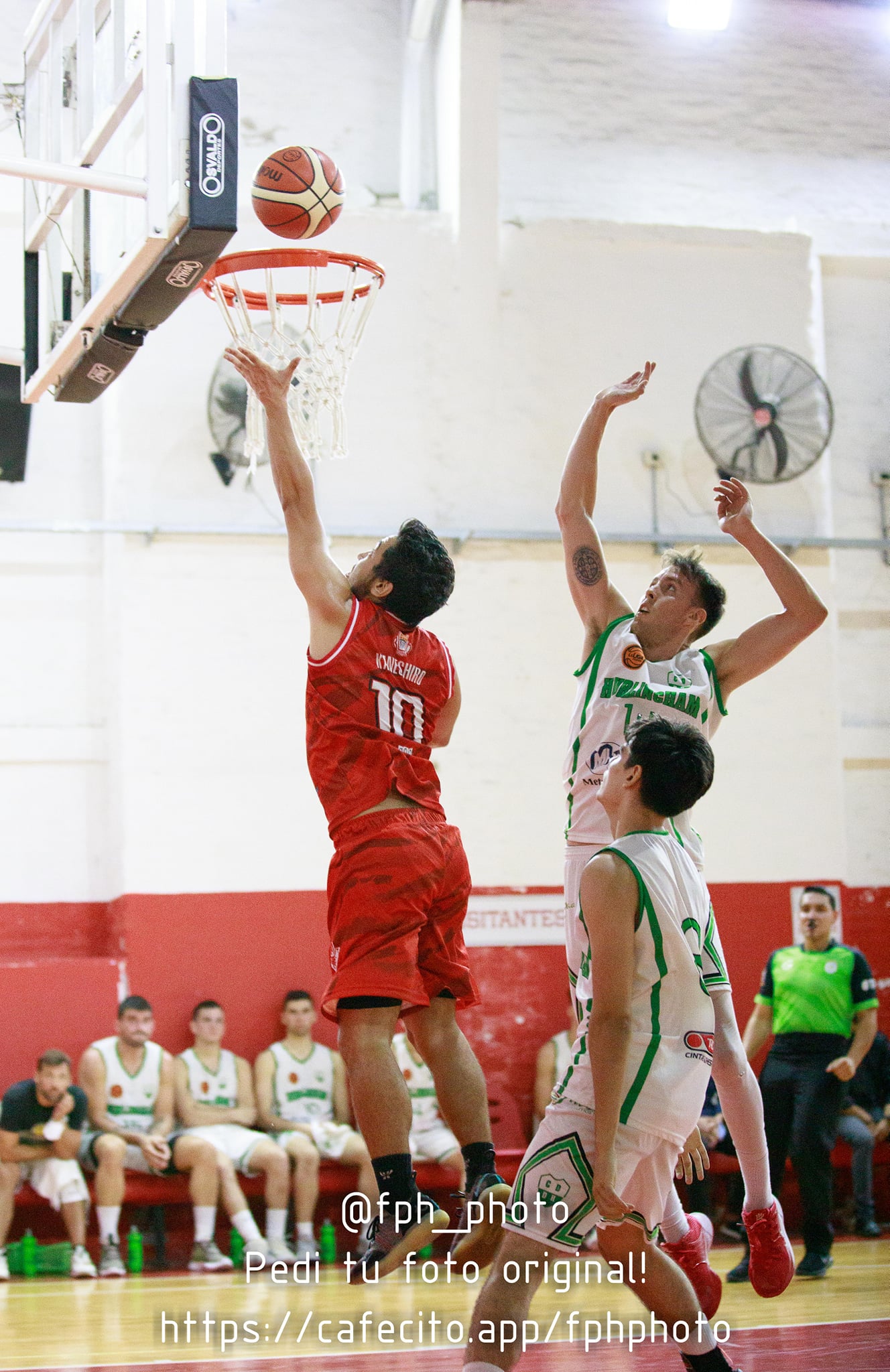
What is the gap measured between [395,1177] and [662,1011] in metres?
0.95

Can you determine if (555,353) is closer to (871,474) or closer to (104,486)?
(871,474)

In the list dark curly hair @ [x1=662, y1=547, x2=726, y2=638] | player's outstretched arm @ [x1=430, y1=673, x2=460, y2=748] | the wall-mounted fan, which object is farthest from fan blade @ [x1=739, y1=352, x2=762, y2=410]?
player's outstretched arm @ [x1=430, y1=673, x2=460, y2=748]

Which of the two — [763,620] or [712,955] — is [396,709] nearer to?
[712,955]

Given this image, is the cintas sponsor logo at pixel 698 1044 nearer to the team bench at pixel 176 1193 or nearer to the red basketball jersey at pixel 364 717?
the red basketball jersey at pixel 364 717

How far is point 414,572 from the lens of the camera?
485cm

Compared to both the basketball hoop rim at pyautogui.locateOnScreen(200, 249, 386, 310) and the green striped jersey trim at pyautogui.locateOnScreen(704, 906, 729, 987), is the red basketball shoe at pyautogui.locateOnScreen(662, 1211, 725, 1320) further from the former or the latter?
the basketball hoop rim at pyautogui.locateOnScreen(200, 249, 386, 310)

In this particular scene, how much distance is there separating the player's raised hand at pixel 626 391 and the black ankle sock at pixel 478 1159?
2.51m

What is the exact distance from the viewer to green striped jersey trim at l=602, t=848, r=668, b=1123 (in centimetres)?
418

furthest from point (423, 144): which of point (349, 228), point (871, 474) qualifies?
point (871, 474)

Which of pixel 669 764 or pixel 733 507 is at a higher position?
pixel 733 507

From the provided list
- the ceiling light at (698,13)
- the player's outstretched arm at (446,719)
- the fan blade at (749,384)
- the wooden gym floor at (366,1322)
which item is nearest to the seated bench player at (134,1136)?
the wooden gym floor at (366,1322)

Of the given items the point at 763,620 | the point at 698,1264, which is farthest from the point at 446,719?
the point at 698,1264

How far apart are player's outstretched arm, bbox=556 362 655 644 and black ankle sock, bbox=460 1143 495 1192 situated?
181cm

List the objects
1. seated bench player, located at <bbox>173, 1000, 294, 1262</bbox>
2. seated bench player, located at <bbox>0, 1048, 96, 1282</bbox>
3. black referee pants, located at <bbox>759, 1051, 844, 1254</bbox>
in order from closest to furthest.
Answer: black referee pants, located at <bbox>759, 1051, 844, 1254</bbox> < seated bench player, located at <bbox>0, 1048, 96, 1282</bbox> < seated bench player, located at <bbox>173, 1000, 294, 1262</bbox>
